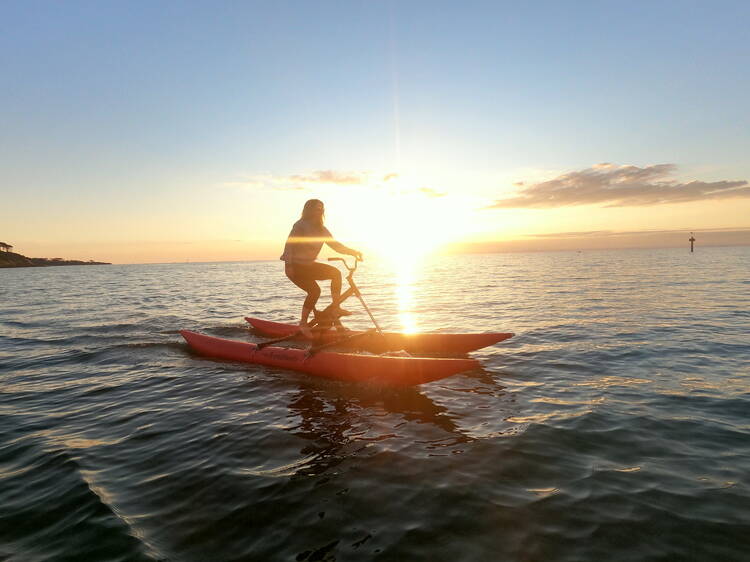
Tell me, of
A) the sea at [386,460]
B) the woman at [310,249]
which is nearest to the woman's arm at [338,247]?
the woman at [310,249]

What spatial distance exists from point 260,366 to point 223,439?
13.7 feet

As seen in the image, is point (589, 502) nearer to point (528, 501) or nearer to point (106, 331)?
point (528, 501)

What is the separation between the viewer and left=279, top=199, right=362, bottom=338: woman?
802 centimetres

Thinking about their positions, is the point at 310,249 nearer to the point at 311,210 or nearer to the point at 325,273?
the point at 325,273

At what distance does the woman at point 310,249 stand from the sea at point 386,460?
2.18m

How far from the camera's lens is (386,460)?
4.64 m

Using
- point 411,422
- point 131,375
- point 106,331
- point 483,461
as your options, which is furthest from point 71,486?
point 106,331

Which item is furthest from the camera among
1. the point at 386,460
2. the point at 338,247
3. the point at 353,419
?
the point at 338,247

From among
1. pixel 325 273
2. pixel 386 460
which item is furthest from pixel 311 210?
pixel 386 460

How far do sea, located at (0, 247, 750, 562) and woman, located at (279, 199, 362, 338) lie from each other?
7.14ft

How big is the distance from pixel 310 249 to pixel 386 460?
467 centimetres

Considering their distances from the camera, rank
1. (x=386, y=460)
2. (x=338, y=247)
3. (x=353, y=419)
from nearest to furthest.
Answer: (x=386, y=460), (x=353, y=419), (x=338, y=247)

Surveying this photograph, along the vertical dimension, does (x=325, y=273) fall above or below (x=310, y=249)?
below

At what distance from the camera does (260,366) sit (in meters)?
9.47
